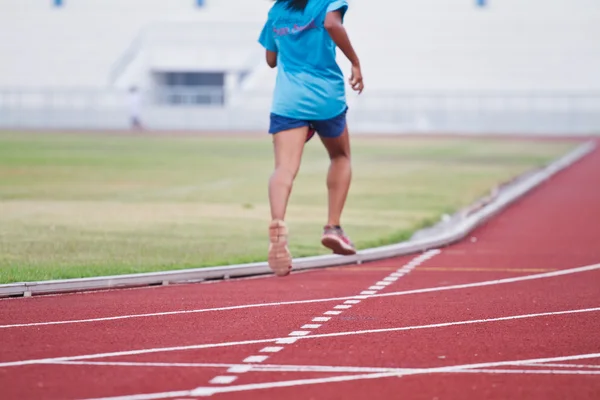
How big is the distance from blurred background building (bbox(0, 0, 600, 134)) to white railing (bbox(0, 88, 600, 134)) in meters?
0.07

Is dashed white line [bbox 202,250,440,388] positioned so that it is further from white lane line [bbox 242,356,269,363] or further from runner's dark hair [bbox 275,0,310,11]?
runner's dark hair [bbox 275,0,310,11]

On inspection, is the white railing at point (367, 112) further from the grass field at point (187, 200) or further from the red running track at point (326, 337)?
the red running track at point (326, 337)

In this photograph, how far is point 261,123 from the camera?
210 ft

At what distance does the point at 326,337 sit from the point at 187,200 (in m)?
13.2

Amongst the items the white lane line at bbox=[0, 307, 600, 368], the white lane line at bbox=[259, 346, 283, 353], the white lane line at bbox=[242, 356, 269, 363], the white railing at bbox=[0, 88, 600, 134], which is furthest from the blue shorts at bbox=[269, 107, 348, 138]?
the white railing at bbox=[0, 88, 600, 134]

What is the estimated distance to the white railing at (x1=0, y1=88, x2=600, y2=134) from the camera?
64.8 metres

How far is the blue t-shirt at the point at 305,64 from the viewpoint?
9312 mm

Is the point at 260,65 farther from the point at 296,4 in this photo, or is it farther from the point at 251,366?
the point at 251,366

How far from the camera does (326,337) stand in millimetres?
7801

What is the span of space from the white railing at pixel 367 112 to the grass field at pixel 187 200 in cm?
2205

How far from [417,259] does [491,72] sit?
2381 inches

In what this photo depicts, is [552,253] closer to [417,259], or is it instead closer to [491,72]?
[417,259]

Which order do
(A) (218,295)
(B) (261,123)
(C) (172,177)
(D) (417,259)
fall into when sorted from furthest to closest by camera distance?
1. (B) (261,123)
2. (C) (172,177)
3. (D) (417,259)
4. (A) (218,295)

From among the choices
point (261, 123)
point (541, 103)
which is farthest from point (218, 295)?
point (541, 103)
